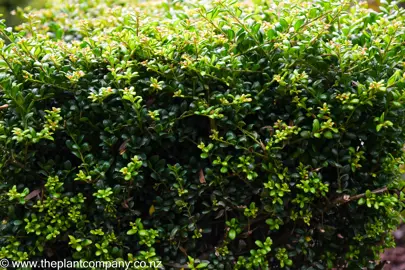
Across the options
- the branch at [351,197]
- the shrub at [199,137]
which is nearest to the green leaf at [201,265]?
the shrub at [199,137]

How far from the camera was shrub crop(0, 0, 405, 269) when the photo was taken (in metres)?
2.33

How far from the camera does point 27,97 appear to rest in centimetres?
233

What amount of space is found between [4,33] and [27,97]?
0.36 metres

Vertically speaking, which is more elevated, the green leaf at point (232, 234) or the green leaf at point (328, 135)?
the green leaf at point (328, 135)

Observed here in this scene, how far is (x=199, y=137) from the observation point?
2422 mm

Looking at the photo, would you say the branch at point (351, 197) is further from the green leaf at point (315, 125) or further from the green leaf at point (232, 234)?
the green leaf at point (232, 234)

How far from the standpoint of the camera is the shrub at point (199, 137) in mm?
2326

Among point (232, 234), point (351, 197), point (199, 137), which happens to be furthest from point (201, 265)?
point (351, 197)

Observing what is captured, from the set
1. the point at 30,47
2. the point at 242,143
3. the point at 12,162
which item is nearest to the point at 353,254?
the point at 242,143

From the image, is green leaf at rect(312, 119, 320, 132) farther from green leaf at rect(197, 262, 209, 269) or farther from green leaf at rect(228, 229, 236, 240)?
green leaf at rect(197, 262, 209, 269)

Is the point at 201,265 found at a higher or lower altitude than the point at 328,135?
lower

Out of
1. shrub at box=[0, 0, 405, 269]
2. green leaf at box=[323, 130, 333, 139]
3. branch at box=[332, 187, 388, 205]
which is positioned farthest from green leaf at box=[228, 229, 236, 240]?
green leaf at box=[323, 130, 333, 139]

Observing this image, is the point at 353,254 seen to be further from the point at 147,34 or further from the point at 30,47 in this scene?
the point at 30,47

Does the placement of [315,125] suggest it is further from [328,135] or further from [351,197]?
[351,197]
